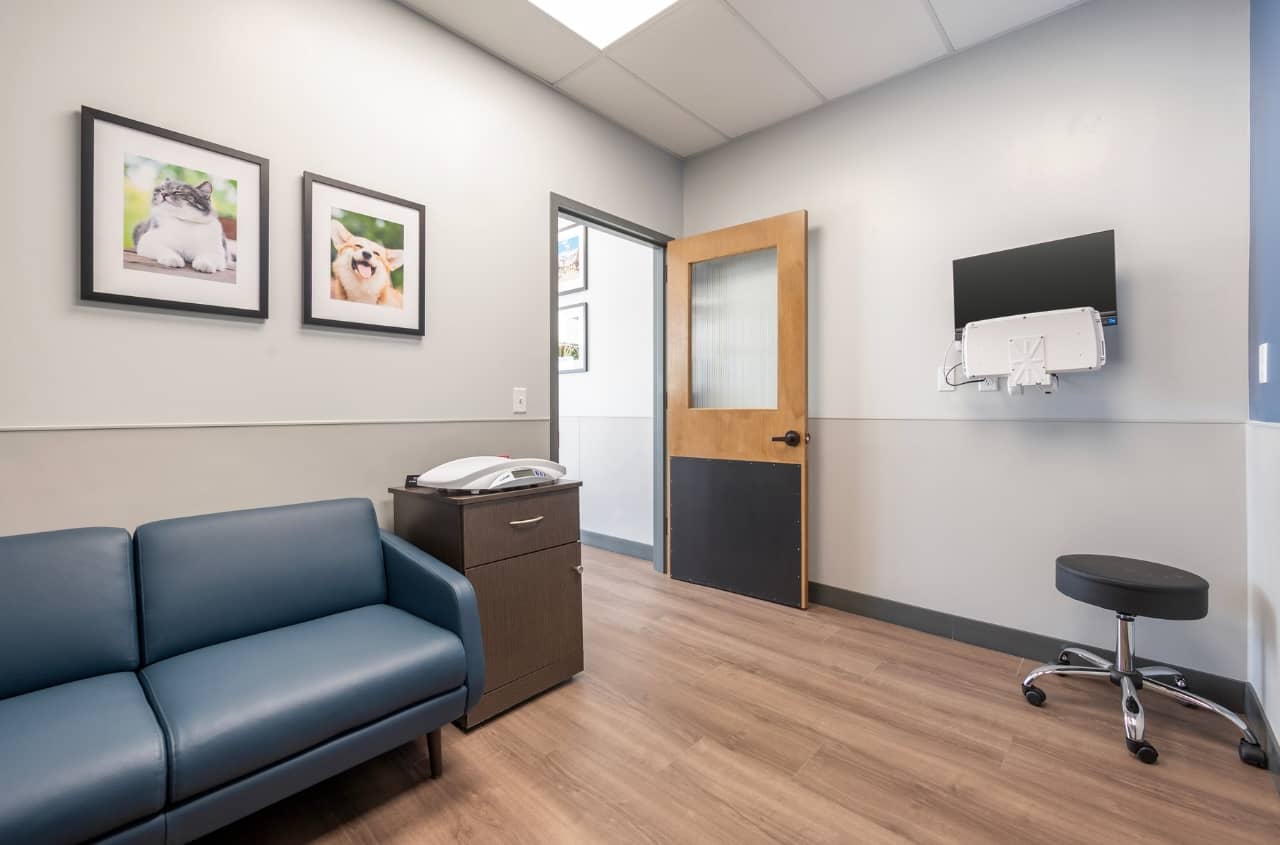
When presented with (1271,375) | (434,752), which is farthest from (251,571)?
(1271,375)

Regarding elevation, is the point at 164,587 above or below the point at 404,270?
below

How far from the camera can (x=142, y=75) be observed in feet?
5.41

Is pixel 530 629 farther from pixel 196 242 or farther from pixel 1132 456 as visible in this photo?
pixel 1132 456

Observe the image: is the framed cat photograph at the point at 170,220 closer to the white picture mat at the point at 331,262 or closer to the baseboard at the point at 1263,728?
the white picture mat at the point at 331,262

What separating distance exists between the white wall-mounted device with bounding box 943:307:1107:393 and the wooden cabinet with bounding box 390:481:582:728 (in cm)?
181

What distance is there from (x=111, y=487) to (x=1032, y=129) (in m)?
3.68

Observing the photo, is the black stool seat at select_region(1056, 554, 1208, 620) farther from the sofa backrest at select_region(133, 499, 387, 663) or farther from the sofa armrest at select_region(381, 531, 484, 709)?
the sofa backrest at select_region(133, 499, 387, 663)

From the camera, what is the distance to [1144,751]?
1671 mm

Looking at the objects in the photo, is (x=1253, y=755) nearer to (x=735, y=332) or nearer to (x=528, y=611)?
(x=528, y=611)

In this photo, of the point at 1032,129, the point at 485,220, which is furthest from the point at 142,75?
the point at 1032,129

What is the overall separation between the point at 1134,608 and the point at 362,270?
2917mm

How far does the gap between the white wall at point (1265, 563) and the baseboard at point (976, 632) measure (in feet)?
0.39

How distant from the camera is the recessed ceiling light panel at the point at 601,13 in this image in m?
2.27

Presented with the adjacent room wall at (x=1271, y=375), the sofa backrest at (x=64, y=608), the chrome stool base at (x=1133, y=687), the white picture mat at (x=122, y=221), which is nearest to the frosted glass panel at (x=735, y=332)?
the chrome stool base at (x=1133, y=687)
